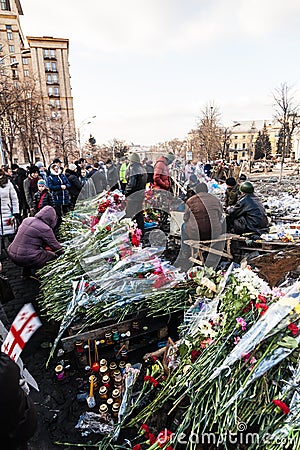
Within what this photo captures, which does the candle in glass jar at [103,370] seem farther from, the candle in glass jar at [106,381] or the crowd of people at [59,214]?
the crowd of people at [59,214]

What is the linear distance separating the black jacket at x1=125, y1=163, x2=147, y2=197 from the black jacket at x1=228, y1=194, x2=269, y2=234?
2.52 metres

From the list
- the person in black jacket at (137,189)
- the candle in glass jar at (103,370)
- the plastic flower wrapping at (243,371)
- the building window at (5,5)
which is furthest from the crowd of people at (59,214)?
the building window at (5,5)

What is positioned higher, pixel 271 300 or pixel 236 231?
pixel 271 300

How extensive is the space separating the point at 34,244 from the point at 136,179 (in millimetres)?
3103

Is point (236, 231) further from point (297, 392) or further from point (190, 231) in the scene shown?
point (297, 392)

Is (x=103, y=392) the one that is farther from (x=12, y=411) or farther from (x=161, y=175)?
(x=161, y=175)

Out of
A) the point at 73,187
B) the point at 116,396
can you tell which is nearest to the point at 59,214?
the point at 73,187

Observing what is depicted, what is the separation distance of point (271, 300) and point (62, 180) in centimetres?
714

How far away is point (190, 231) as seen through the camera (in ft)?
17.6

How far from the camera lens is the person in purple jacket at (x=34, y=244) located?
4.94 m

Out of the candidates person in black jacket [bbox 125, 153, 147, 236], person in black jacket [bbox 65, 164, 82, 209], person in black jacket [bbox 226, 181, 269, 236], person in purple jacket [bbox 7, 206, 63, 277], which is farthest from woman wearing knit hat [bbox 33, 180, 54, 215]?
person in black jacket [bbox 226, 181, 269, 236]

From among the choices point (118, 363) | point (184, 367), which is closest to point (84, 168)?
point (118, 363)

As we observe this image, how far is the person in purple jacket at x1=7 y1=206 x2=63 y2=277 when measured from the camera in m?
4.94

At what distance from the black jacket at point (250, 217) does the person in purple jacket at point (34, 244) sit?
3236 millimetres
